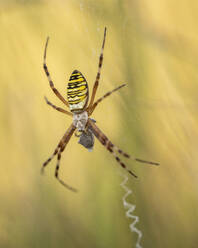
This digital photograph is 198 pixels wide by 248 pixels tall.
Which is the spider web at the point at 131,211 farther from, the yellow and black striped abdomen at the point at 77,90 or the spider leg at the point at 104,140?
the yellow and black striped abdomen at the point at 77,90

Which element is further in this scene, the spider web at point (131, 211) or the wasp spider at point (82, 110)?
the spider web at point (131, 211)

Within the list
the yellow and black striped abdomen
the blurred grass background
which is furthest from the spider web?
the yellow and black striped abdomen

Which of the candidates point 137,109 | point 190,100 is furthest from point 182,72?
point 137,109

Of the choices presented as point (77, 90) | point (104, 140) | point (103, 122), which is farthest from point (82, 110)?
point (103, 122)

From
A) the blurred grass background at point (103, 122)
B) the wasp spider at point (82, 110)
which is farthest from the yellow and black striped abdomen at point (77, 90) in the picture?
the blurred grass background at point (103, 122)

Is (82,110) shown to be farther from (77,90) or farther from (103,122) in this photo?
(103,122)

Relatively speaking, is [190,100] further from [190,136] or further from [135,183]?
[135,183]

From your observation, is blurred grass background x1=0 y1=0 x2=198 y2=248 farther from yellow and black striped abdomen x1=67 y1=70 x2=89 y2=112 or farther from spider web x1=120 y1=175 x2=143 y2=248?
yellow and black striped abdomen x1=67 y1=70 x2=89 y2=112
